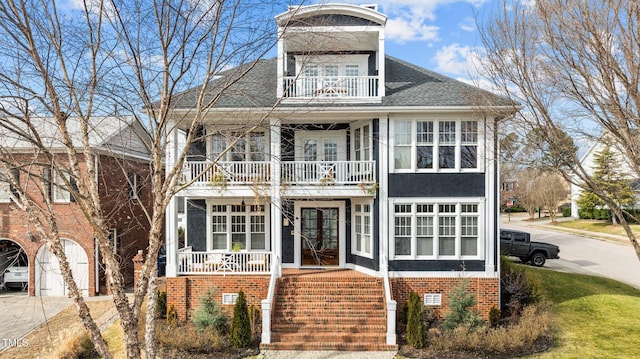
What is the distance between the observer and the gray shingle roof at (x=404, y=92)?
1199 centimetres

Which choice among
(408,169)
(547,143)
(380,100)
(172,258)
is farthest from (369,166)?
(172,258)

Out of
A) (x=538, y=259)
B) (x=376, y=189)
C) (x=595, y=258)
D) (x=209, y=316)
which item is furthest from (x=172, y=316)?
(x=595, y=258)

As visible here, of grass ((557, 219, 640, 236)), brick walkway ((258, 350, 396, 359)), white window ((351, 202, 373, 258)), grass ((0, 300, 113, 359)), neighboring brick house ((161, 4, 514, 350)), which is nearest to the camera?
grass ((0, 300, 113, 359))

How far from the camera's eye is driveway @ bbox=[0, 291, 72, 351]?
1246 cm

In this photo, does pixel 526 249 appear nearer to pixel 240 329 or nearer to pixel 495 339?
pixel 495 339

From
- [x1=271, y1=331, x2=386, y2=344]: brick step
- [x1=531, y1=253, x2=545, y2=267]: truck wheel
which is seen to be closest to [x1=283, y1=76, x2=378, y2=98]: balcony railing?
[x1=271, y1=331, x2=386, y2=344]: brick step

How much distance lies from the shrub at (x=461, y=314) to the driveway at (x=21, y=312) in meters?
11.8

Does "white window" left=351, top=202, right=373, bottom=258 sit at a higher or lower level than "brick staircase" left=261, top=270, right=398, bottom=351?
higher

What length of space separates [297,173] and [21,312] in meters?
11.7

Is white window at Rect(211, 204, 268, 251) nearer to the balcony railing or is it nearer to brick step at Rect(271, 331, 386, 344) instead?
brick step at Rect(271, 331, 386, 344)

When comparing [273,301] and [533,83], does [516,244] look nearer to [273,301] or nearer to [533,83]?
[533,83]

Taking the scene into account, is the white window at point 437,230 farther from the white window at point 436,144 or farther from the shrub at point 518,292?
the shrub at point 518,292

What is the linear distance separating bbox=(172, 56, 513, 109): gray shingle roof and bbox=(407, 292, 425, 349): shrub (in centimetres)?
603

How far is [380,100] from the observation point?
12609 millimetres
